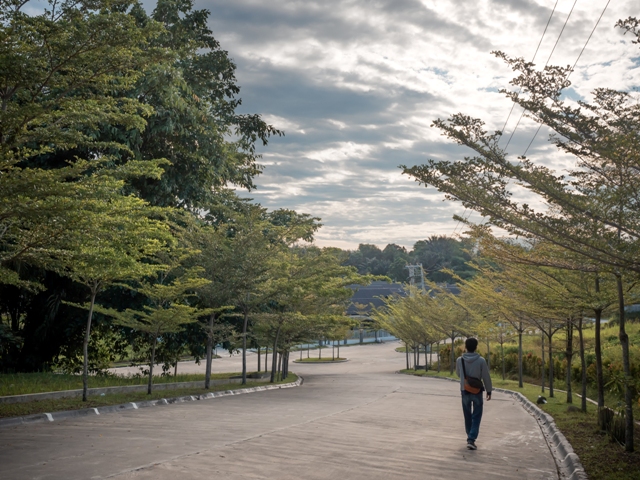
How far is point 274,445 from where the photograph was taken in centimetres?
904

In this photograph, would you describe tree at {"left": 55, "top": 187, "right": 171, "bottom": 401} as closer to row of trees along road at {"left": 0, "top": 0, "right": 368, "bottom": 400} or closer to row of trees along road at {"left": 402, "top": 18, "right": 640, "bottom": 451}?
row of trees along road at {"left": 0, "top": 0, "right": 368, "bottom": 400}

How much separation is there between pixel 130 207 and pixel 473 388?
7.32 m

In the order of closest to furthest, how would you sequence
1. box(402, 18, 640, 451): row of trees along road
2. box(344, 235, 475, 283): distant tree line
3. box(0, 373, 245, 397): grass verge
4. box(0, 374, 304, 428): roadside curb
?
1. box(402, 18, 640, 451): row of trees along road
2. box(0, 374, 304, 428): roadside curb
3. box(0, 373, 245, 397): grass verge
4. box(344, 235, 475, 283): distant tree line

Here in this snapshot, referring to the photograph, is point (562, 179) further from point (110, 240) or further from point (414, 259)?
point (414, 259)

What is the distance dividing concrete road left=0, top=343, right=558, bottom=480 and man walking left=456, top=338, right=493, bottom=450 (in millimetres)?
343

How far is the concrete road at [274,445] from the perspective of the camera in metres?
7.35

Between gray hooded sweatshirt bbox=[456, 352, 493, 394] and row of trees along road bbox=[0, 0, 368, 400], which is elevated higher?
row of trees along road bbox=[0, 0, 368, 400]

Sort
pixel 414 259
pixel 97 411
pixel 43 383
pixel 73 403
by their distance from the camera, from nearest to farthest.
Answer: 1. pixel 97 411
2. pixel 73 403
3. pixel 43 383
4. pixel 414 259

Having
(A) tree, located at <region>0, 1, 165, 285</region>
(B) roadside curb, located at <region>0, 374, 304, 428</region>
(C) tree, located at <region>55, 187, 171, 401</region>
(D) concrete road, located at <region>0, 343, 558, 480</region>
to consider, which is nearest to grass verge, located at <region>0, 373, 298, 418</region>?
(B) roadside curb, located at <region>0, 374, 304, 428</region>

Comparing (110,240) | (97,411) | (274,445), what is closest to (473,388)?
(274,445)

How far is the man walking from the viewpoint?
939cm

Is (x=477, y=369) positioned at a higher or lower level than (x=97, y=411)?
higher

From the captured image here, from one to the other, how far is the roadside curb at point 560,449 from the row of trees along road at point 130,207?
8.13 m

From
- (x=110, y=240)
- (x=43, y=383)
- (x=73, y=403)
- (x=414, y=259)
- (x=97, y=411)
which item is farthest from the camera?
(x=414, y=259)
